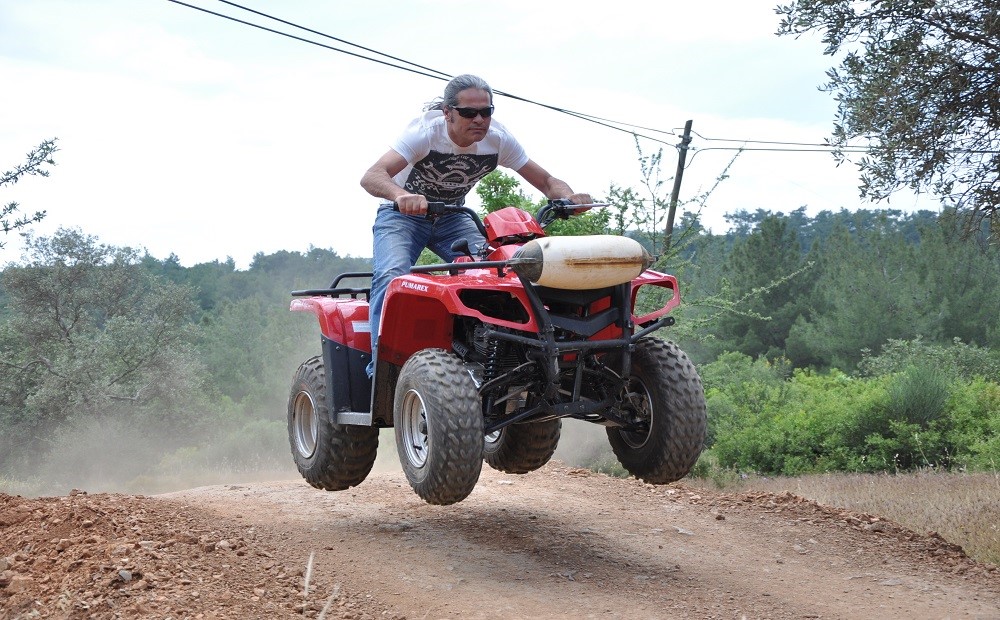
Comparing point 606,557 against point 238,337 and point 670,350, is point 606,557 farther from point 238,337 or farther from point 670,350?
point 238,337

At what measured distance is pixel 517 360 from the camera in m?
6.53

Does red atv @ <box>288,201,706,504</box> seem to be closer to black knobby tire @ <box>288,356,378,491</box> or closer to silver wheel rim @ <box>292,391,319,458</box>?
black knobby tire @ <box>288,356,378,491</box>

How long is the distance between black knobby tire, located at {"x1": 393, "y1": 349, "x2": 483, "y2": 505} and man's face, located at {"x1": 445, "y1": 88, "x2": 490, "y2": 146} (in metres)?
1.59

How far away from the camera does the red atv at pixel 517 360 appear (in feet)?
20.0

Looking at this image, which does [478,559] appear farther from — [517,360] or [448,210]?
[448,210]

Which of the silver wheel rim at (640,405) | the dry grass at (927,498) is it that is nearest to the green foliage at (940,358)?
the dry grass at (927,498)

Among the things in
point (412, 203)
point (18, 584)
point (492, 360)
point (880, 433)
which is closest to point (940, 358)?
point (880, 433)

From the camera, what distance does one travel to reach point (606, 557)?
744 cm

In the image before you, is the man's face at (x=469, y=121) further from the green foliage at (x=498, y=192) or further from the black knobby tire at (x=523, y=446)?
the green foliage at (x=498, y=192)

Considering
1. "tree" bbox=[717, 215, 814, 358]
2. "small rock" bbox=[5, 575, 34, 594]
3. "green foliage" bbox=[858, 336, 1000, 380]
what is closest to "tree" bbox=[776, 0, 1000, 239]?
"small rock" bbox=[5, 575, 34, 594]

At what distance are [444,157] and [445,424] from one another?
215 centimetres

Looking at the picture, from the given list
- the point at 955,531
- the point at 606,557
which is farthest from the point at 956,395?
the point at 606,557

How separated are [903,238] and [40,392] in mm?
31265

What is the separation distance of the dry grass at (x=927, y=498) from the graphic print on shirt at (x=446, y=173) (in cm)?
470
